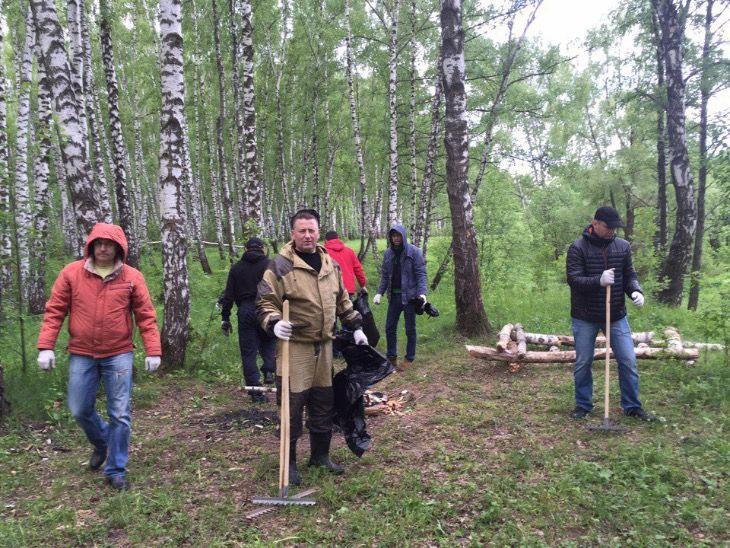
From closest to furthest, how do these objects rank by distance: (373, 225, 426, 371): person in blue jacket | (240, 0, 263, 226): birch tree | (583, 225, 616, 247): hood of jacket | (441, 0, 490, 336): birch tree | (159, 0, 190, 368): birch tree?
1. (583, 225, 616, 247): hood of jacket
2. (159, 0, 190, 368): birch tree
3. (373, 225, 426, 371): person in blue jacket
4. (441, 0, 490, 336): birch tree
5. (240, 0, 263, 226): birch tree

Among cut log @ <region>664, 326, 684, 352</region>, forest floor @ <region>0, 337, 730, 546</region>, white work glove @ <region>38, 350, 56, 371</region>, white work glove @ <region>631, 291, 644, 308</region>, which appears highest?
white work glove @ <region>631, 291, 644, 308</region>

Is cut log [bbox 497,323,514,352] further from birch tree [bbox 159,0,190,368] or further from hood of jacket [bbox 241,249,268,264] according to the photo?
birch tree [bbox 159,0,190,368]

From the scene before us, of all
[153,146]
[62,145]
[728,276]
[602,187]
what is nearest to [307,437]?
[62,145]

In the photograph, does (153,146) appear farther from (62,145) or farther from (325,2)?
(62,145)

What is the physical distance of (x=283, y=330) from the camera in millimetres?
3717

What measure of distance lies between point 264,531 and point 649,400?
4739 millimetres

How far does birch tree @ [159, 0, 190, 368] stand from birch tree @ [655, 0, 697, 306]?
10.3 meters

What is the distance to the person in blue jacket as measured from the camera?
24.5ft

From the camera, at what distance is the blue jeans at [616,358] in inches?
202

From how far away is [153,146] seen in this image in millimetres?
28125

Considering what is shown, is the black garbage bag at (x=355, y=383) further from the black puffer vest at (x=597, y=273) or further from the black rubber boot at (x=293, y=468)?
the black puffer vest at (x=597, y=273)

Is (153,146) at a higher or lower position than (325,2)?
lower

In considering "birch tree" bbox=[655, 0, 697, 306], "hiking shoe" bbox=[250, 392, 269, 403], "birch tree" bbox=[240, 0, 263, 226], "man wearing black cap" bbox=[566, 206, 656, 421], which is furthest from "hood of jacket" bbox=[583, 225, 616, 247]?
"birch tree" bbox=[240, 0, 263, 226]

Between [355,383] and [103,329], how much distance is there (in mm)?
2252
